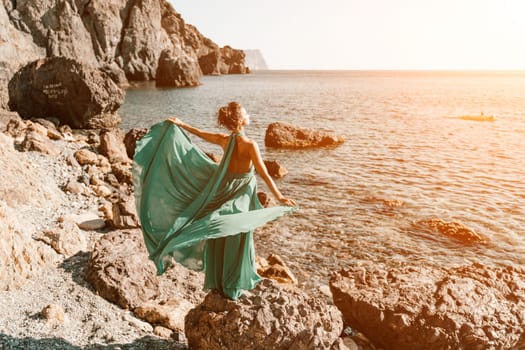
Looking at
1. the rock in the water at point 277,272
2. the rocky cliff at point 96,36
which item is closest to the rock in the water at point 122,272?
the rock in the water at point 277,272

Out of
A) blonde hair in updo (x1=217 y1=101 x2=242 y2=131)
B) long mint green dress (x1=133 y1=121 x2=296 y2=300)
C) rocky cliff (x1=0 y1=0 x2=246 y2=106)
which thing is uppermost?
rocky cliff (x1=0 y1=0 x2=246 y2=106)

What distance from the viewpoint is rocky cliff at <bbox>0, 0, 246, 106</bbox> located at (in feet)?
179

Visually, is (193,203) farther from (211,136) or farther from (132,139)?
(132,139)

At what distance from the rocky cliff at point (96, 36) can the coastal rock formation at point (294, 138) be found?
31275 mm

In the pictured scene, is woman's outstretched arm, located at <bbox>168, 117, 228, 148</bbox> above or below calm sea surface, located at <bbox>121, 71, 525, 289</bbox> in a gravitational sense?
above

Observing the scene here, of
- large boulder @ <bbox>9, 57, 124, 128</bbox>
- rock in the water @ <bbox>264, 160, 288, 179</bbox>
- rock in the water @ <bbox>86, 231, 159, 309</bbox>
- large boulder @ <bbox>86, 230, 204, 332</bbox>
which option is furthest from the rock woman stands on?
large boulder @ <bbox>9, 57, 124, 128</bbox>

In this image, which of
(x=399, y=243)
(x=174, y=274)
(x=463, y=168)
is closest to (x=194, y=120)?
(x=463, y=168)

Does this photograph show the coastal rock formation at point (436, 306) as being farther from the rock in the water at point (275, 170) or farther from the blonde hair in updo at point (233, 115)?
the rock in the water at point (275, 170)

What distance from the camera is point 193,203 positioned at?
5.47 metres

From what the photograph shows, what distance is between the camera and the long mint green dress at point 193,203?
17.6 ft

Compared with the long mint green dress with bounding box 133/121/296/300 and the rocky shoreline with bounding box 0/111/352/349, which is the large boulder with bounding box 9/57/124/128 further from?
the long mint green dress with bounding box 133/121/296/300

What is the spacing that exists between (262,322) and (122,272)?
120 inches

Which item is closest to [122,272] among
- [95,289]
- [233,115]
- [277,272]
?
[95,289]

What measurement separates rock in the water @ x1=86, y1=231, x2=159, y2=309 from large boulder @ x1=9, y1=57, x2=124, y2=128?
1928 centimetres
